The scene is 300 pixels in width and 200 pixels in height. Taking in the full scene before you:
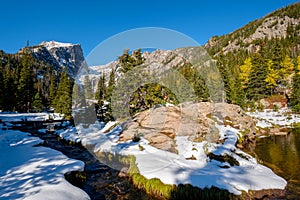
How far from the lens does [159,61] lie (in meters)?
15.1

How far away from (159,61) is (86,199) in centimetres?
1042

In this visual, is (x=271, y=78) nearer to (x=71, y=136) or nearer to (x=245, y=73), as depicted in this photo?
(x=245, y=73)

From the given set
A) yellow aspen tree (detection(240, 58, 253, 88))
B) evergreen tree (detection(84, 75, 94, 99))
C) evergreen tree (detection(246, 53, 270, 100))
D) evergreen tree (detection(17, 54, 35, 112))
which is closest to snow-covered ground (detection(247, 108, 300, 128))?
evergreen tree (detection(246, 53, 270, 100))

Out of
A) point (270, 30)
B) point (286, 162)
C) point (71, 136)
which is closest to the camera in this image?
point (286, 162)

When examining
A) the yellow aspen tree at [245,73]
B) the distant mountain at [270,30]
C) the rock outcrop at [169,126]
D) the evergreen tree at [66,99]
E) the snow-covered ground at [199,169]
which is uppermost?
the distant mountain at [270,30]

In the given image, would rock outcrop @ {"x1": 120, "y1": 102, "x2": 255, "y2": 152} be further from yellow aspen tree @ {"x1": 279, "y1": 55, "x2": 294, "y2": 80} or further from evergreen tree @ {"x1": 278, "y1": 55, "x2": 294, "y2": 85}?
yellow aspen tree @ {"x1": 279, "y1": 55, "x2": 294, "y2": 80}

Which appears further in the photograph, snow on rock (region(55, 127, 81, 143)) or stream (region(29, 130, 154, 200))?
snow on rock (region(55, 127, 81, 143))

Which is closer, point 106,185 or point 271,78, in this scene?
point 106,185

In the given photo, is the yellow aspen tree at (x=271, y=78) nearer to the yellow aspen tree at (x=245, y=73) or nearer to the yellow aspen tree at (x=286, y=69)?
the yellow aspen tree at (x=286, y=69)

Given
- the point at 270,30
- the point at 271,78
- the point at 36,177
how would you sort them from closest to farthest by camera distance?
the point at 36,177, the point at 271,78, the point at 270,30

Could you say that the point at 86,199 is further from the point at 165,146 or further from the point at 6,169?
the point at 165,146

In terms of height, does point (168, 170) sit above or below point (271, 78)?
below

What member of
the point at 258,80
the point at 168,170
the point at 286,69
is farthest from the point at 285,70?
the point at 168,170

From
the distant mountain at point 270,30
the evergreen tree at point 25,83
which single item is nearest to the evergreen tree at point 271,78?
the evergreen tree at point 25,83
